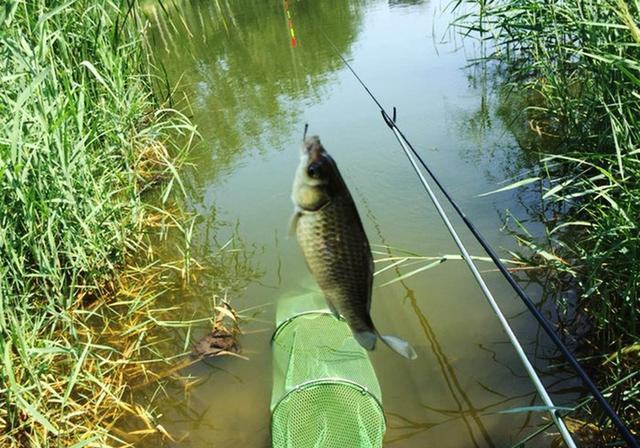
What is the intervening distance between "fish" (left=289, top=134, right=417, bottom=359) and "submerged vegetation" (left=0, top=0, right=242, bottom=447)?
1.79 metres

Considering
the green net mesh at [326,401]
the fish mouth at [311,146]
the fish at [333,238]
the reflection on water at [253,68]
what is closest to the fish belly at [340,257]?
the fish at [333,238]

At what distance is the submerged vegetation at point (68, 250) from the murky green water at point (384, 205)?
37 centimetres

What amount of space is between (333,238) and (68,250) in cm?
293

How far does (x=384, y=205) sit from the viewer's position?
17.0ft

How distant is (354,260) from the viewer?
1160mm

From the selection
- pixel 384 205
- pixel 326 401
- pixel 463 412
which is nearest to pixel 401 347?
pixel 326 401

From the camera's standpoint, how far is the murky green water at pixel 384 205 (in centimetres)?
320

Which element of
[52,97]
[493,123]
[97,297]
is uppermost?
[52,97]

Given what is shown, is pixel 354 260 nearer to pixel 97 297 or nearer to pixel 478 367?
pixel 478 367

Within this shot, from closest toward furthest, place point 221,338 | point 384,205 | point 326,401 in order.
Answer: point 326,401, point 221,338, point 384,205

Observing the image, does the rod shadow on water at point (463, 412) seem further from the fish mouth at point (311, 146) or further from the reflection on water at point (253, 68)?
the reflection on water at point (253, 68)

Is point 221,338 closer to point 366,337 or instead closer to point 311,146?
point 366,337

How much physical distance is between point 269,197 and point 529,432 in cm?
359

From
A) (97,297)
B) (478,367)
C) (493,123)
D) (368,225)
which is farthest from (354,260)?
(493,123)
